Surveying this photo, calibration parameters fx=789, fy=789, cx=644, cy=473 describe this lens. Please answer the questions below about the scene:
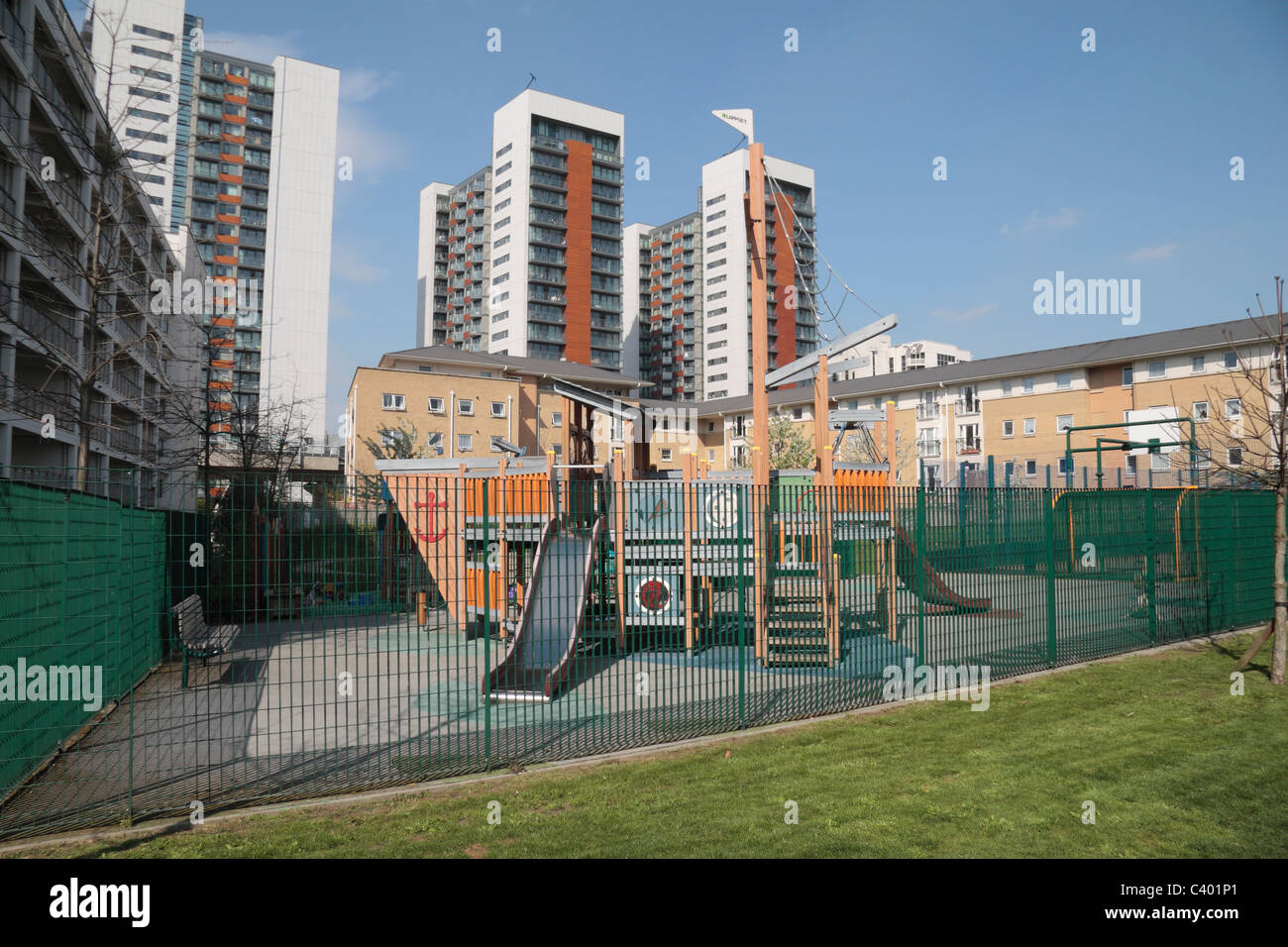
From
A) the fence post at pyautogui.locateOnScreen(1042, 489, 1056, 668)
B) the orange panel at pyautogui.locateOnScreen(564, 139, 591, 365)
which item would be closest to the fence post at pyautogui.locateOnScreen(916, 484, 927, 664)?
the fence post at pyautogui.locateOnScreen(1042, 489, 1056, 668)

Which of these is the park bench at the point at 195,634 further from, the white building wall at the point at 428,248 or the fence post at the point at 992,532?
the white building wall at the point at 428,248

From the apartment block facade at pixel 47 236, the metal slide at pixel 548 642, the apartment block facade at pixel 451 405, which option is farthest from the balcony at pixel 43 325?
the metal slide at pixel 548 642

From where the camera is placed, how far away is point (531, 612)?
32.1 feet

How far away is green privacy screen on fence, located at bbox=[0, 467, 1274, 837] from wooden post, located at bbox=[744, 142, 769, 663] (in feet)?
0.31

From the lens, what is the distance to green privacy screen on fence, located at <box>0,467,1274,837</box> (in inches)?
249

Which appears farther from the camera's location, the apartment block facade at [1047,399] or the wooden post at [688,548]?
the apartment block facade at [1047,399]

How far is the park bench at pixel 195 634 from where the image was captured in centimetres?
954

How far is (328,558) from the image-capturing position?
6.66 m

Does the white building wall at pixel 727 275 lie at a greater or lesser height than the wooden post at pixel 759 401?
greater

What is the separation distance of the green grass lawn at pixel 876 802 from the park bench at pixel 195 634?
4631 millimetres

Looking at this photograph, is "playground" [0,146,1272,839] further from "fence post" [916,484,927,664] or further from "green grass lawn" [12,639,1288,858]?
"green grass lawn" [12,639,1288,858]

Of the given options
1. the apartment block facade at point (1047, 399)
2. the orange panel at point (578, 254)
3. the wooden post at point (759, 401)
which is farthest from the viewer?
the orange panel at point (578, 254)
